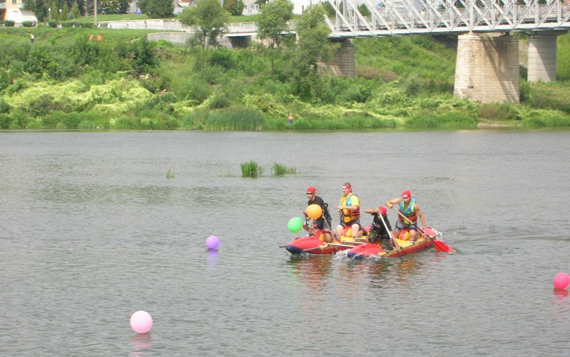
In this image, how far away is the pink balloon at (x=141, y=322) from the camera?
56.7ft

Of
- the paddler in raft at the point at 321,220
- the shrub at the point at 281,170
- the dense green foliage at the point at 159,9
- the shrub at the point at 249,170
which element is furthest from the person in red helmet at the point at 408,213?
the dense green foliage at the point at 159,9

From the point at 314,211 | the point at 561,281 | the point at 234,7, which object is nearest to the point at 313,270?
the point at 314,211

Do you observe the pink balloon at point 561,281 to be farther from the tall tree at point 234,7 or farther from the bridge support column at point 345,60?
the tall tree at point 234,7

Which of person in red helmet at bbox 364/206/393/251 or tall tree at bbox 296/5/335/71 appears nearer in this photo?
person in red helmet at bbox 364/206/393/251

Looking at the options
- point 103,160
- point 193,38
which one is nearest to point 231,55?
point 193,38

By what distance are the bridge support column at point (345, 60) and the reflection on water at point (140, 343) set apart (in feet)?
296

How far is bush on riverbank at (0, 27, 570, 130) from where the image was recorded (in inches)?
3359

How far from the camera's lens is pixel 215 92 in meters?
87.8

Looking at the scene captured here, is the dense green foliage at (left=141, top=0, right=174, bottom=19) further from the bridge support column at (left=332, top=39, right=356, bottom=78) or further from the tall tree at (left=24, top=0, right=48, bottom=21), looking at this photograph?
the bridge support column at (left=332, top=39, right=356, bottom=78)

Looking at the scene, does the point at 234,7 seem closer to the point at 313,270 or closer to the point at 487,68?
the point at 487,68

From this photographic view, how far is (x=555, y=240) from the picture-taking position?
27.5m

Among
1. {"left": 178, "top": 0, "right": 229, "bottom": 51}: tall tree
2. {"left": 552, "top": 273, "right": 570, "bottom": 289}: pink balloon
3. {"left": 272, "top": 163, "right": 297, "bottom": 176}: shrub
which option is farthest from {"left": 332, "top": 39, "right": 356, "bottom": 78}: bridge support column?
{"left": 552, "top": 273, "right": 570, "bottom": 289}: pink balloon

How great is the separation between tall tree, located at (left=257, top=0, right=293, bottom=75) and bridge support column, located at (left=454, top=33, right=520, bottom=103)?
62.0 ft

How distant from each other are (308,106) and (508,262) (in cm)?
6607
